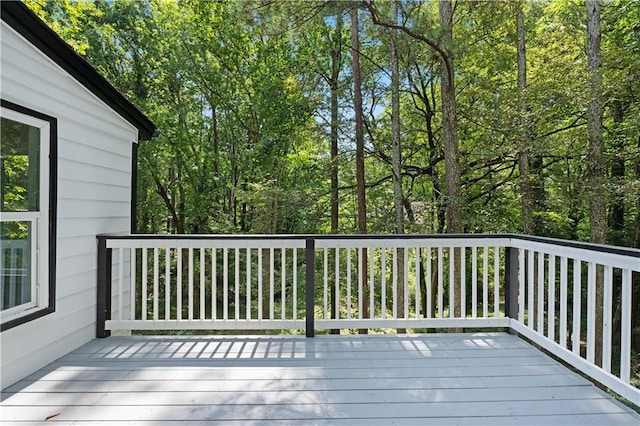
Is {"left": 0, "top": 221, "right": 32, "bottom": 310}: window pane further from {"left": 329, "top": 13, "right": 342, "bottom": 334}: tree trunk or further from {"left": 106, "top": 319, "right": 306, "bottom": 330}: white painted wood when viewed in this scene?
{"left": 329, "top": 13, "right": 342, "bottom": 334}: tree trunk

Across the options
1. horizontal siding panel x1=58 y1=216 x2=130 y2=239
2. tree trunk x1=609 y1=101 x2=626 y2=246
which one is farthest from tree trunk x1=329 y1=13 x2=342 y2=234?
horizontal siding panel x1=58 y1=216 x2=130 y2=239

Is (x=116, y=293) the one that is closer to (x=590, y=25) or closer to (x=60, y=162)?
(x=60, y=162)

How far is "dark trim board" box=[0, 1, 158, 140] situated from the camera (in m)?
2.46

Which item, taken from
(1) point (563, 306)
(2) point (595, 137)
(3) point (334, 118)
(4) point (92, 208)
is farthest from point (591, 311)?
(3) point (334, 118)

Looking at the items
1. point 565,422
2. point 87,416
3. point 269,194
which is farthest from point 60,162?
point 269,194

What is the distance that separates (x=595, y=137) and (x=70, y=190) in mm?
8093

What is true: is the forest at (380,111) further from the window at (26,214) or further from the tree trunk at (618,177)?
the window at (26,214)

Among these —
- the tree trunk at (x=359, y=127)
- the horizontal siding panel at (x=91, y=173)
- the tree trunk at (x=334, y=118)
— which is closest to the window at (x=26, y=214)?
the horizontal siding panel at (x=91, y=173)

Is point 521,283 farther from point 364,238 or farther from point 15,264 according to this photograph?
point 15,264

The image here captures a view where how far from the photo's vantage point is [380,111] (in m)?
10.9

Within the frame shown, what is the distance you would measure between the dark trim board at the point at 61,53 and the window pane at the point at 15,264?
1.29 metres

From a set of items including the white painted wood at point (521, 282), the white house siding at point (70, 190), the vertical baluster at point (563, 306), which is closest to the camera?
the white house siding at point (70, 190)

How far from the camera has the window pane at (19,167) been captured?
2.50m

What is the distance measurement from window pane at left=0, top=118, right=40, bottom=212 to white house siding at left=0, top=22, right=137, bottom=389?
0.61 feet
